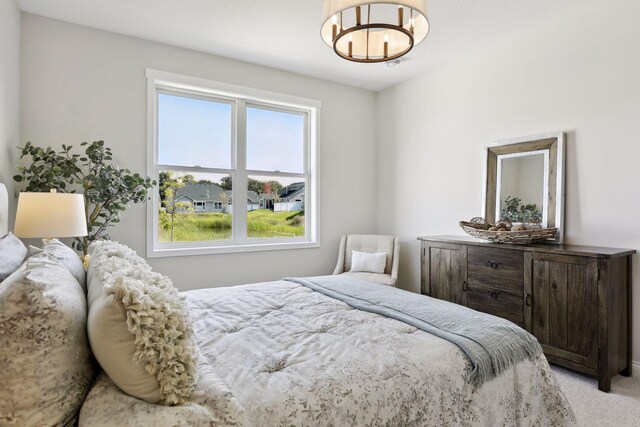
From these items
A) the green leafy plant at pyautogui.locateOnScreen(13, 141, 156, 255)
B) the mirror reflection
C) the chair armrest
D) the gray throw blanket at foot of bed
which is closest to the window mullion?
the green leafy plant at pyautogui.locateOnScreen(13, 141, 156, 255)

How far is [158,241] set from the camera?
350 cm

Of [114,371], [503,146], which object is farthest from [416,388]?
[503,146]

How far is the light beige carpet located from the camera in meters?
1.98

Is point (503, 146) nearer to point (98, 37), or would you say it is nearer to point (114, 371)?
point (114, 371)

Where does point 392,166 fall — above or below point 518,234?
above

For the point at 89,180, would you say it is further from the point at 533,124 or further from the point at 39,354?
the point at 533,124

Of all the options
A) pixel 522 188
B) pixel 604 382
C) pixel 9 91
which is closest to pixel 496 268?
pixel 522 188

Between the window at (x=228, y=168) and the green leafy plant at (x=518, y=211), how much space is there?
2.04m

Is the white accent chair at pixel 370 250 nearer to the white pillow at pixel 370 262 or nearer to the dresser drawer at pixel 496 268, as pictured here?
the white pillow at pixel 370 262

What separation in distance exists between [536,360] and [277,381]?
1.20 metres

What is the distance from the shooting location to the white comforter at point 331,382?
0.91 meters

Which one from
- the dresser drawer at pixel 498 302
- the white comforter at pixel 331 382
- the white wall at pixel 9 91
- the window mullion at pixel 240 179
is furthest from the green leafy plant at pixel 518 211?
the white wall at pixel 9 91

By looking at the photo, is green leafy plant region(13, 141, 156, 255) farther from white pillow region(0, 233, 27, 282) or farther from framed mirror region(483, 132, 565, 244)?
framed mirror region(483, 132, 565, 244)

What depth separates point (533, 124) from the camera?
3100 mm
